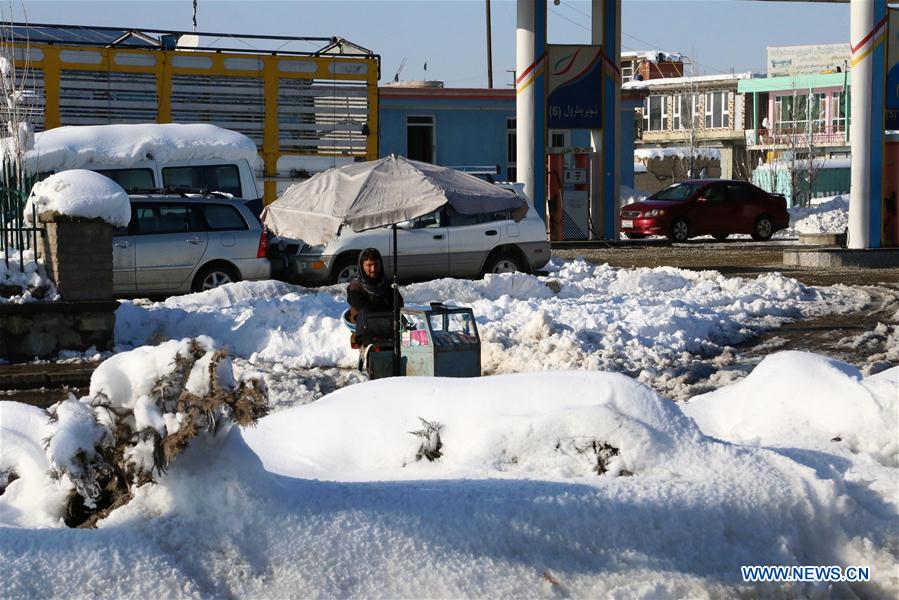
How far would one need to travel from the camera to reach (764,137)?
68.5 meters

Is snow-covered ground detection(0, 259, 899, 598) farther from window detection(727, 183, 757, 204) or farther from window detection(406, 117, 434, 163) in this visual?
window detection(406, 117, 434, 163)

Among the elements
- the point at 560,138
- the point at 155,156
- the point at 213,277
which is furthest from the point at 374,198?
the point at 560,138

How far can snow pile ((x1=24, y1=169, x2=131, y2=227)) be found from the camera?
12891 millimetres

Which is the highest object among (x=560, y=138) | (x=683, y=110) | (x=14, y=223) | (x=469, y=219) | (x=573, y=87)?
(x=683, y=110)

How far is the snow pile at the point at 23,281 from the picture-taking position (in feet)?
42.6

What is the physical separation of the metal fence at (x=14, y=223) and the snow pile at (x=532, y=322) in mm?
1224

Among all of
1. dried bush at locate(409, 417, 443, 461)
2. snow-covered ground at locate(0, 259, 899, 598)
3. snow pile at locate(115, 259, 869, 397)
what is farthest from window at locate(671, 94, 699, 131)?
dried bush at locate(409, 417, 443, 461)

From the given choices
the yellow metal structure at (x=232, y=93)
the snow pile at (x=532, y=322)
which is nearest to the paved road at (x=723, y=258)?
the snow pile at (x=532, y=322)

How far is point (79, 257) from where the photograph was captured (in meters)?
13.0

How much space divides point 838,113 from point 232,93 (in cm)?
4993

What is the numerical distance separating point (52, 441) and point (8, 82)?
61.3 feet

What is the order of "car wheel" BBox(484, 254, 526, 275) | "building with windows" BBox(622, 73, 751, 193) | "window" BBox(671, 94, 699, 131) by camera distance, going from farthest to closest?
"window" BBox(671, 94, 699, 131)
"building with windows" BBox(622, 73, 751, 193)
"car wheel" BBox(484, 254, 526, 275)

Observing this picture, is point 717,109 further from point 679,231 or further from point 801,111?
point 679,231

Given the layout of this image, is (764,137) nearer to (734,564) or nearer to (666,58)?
(666,58)
